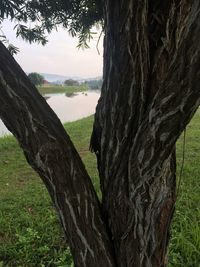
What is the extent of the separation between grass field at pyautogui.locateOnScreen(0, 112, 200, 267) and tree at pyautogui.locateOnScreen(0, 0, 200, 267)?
1040mm

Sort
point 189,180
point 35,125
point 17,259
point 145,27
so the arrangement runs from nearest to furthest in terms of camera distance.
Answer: point 145,27 < point 35,125 < point 17,259 < point 189,180

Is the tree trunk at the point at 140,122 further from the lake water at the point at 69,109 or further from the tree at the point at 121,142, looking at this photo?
the lake water at the point at 69,109

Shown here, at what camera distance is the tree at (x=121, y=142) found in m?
1.26

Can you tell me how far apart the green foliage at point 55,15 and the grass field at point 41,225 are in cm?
147

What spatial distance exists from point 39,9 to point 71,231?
1468 millimetres

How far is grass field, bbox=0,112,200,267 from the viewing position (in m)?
2.51

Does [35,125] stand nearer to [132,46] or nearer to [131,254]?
[132,46]

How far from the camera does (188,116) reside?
110cm

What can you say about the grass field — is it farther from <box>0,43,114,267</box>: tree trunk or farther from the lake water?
the lake water

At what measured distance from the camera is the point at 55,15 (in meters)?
2.32

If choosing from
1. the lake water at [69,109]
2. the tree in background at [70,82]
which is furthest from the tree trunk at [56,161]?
the tree in background at [70,82]

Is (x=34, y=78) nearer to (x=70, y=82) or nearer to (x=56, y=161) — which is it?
(x=56, y=161)

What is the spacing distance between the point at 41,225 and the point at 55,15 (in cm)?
166

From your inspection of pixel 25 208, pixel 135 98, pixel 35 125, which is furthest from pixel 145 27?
pixel 25 208
